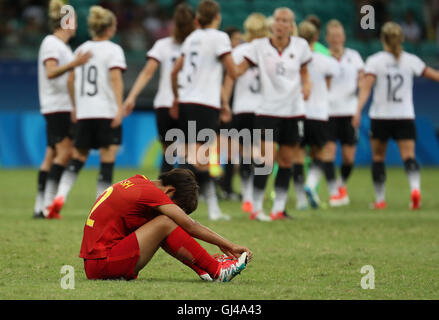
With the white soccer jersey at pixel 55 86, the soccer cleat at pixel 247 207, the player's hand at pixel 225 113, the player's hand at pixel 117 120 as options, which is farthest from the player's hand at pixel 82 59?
the soccer cleat at pixel 247 207

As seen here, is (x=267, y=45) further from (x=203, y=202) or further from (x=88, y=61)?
(x=203, y=202)

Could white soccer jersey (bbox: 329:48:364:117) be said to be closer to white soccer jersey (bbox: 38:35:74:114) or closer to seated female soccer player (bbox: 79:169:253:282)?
white soccer jersey (bbox: 38:35:74:114)

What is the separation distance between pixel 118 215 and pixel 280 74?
4.71 m

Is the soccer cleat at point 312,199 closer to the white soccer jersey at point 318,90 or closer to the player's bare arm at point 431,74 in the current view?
the white soccer jersey at point 318,90

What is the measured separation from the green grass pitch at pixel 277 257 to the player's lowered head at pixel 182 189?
564 millimetres

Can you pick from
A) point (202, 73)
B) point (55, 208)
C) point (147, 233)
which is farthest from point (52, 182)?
point (147, 233)

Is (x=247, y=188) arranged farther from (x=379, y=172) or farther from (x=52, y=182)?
(x=52, y=182)

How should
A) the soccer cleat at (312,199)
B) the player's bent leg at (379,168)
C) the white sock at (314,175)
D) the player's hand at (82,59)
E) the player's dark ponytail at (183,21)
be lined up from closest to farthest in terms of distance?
the player's hand at (82,59), the player's dark ponytail at (183,21), the player's bent leg at (379,168), the soccer cleat at (312,199), the white sock at (314,175)

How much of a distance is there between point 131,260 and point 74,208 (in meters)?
6.36

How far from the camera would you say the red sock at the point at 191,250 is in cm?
614

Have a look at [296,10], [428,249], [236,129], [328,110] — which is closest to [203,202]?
[236,129]

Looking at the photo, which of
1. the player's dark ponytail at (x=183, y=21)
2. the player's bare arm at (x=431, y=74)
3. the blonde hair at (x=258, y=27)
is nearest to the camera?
the player's dark ponytail at (x=183, y=21)

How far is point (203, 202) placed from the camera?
13.6 meters

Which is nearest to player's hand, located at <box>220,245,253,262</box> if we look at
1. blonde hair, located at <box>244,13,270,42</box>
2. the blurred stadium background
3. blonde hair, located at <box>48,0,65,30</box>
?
blonde hair, located at <box>48,0,65,30</box>
